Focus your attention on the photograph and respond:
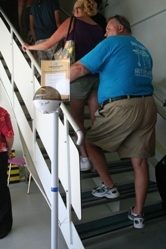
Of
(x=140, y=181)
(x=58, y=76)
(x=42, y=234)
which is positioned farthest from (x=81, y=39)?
(x=42, y=234)

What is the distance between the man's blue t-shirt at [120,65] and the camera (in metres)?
2.27

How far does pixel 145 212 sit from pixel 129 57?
1.24 meters

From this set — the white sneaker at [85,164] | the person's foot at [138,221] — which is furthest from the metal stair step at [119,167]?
the person's foot at [138,221]

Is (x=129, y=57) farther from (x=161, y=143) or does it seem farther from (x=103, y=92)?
(x=161, y=143)

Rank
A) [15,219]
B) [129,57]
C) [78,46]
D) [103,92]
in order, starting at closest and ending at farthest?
[129,57] < [103,92] < [78,46] < [15,219]

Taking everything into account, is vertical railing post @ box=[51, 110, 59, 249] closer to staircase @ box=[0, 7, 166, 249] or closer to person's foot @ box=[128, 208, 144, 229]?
staircase @ box=[0, 7, 166, 249]

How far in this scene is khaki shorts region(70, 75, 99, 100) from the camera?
8.73 feet

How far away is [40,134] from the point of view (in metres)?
2.79

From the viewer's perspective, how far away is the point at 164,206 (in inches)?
107

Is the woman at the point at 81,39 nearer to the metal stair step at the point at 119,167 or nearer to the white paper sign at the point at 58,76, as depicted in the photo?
the white paper sign at the point at 58,76

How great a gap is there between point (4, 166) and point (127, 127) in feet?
3.78

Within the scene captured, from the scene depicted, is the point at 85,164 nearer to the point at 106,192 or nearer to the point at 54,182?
the point at 106,192

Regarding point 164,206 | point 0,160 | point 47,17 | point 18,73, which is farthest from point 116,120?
point 47,17

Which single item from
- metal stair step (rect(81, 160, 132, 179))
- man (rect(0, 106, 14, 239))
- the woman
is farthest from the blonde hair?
metal stair step (rect(81, 160, 132, 179))
